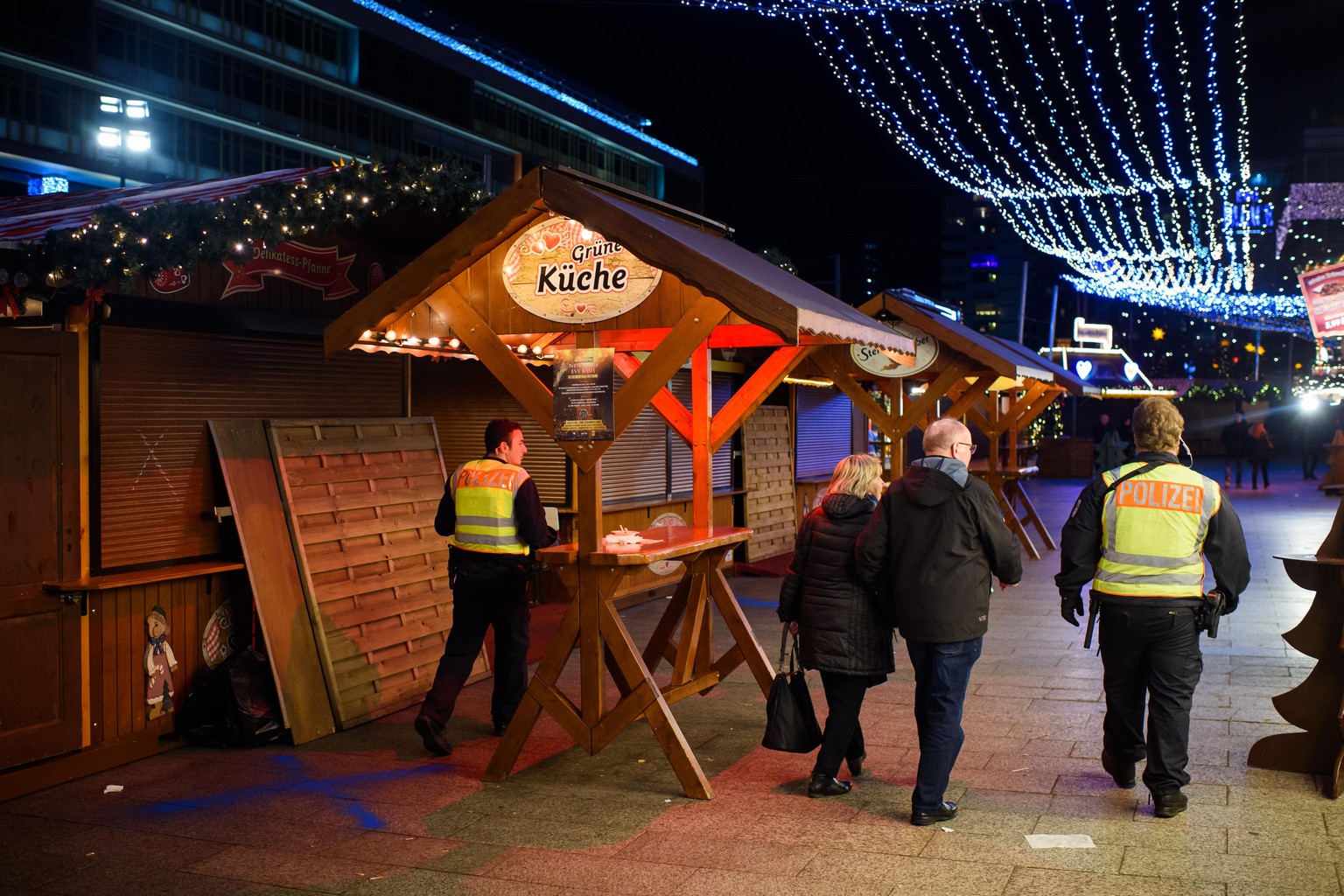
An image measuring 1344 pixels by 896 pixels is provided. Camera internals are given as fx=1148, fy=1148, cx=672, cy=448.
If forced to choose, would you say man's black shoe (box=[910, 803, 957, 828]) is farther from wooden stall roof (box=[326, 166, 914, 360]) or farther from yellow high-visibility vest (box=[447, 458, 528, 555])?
yellow high-visibility vest (box=[447, 458, 528, 555])

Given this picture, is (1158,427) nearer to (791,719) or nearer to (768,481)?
(791,719)

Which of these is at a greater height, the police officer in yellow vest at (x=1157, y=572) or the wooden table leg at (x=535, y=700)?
the police officer in yellow vest at (x=1157, y=572)

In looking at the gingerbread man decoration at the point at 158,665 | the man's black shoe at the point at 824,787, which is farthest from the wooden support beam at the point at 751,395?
the gingerbread man decoration at the point at 158,665

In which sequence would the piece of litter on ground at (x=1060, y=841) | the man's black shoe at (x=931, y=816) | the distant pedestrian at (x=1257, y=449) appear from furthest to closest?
the distant pedestrian at (x=1257, y=449) → the man's black shoe at (x=931, y=816) → the piece of litter on ground at (x=1060, y=841)

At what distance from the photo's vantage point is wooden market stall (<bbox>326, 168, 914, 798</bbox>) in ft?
18.3

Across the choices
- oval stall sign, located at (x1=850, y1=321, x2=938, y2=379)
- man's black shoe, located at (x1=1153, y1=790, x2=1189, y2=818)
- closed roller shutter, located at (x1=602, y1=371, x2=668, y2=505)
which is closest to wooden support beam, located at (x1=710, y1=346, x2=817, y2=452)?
man's black shoe, located at (x1=1153, y1=790, x2=1189, y2=818)

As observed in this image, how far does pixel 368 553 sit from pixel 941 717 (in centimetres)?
408

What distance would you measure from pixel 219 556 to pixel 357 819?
239cm

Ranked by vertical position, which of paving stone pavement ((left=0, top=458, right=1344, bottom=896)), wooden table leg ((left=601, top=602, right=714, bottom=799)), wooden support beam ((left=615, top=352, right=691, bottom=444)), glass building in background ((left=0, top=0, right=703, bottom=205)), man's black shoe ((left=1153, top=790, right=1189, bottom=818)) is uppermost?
glass building in background ((left=0, top=0, right=703, bottom=205))

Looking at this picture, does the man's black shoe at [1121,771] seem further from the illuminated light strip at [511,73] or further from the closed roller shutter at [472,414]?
the illuminated light strip at [511,73]

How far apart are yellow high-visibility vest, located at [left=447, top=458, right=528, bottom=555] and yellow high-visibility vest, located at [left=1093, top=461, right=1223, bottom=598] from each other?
10.3 feet

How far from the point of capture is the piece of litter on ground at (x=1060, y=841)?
4.89m

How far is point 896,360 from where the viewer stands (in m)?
12.1

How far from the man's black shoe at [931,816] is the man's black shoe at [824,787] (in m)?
0.49
